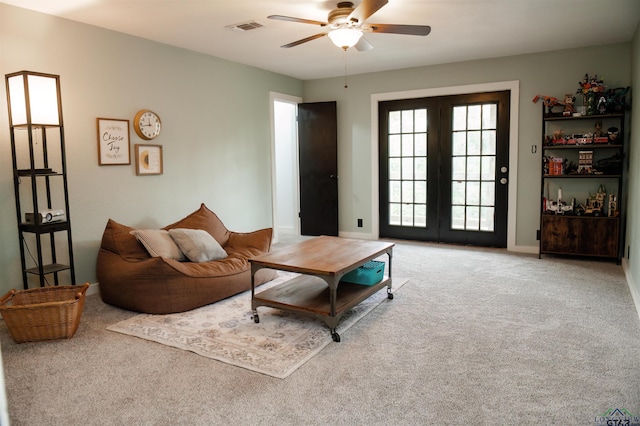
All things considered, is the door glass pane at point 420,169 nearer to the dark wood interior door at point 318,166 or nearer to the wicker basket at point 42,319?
the dark wood interior door at point 318,166

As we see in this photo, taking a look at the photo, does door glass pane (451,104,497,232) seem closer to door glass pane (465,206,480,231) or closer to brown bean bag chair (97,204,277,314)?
door glass pane (465,206,480,231)

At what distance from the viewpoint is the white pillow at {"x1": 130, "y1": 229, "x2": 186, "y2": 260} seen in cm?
390

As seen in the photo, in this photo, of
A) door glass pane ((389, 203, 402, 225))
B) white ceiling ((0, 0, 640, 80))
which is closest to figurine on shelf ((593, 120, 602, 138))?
white ceiling ((0, 0, 640, 80))

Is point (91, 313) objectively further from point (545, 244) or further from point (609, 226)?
point (609, 226)

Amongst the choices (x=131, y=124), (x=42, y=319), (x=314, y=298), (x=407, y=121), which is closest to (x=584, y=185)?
(x=407, y=121)

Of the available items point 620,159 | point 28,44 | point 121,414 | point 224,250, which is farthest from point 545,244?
point 28,44

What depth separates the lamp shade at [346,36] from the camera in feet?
11.6

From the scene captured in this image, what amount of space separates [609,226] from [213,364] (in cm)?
435

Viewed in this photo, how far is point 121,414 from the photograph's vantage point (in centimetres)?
219

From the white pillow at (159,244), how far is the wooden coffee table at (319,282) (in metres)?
1.05

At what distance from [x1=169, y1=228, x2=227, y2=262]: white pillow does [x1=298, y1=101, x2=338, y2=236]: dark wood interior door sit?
2766 millimetres

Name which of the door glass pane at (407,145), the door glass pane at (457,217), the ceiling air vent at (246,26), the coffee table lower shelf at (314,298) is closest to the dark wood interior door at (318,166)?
the door glass pane at (407,145)

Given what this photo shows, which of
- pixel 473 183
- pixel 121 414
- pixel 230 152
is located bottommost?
pixel 121 414

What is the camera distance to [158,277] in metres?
3.47
